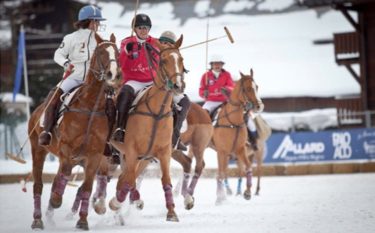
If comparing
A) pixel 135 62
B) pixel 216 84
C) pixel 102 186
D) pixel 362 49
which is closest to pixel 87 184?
pixel 102 186

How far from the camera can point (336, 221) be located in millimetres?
10961

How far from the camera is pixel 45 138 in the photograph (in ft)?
38.1

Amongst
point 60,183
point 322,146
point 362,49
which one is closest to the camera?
point 60,183

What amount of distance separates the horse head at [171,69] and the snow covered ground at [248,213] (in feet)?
6.46

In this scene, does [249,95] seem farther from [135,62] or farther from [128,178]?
[128,178]

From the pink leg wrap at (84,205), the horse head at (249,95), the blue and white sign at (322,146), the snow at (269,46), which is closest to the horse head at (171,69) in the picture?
the pink leg wrap at (84,205)

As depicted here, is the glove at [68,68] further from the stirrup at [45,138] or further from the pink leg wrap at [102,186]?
the pink leg wrap at [102,186]

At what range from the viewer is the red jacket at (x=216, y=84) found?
742 inches

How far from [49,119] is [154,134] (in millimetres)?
1560

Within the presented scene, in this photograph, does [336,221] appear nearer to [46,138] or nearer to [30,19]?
[46,138]

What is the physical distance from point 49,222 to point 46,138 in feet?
4.21

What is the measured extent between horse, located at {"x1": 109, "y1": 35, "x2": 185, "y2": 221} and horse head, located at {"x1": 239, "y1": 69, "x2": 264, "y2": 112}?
18.9 ft

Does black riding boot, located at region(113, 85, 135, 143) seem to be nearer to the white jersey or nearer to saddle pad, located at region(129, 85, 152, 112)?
saddle pad, located at region(129, 85, 152, 112)

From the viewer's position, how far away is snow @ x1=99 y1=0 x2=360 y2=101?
161ft
